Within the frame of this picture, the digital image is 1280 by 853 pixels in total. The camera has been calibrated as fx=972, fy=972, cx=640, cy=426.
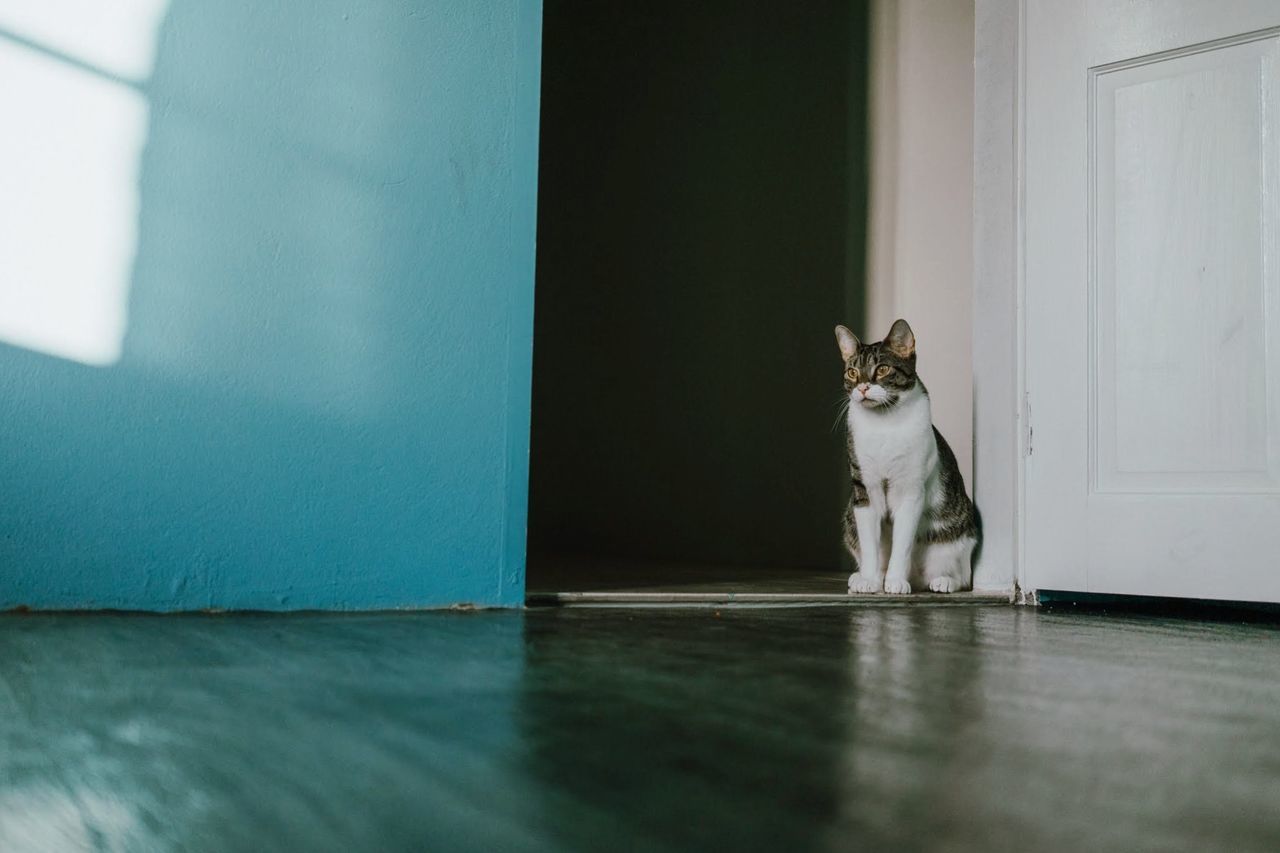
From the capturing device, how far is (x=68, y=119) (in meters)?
1.47

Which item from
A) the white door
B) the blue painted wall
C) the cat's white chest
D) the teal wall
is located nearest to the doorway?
the teal wall

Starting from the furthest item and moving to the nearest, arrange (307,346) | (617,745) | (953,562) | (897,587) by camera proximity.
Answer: (953,562) < (897,587) < (307,346) < (617,745)

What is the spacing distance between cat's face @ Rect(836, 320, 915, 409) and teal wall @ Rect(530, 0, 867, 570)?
96cm

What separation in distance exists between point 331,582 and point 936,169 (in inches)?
91.3

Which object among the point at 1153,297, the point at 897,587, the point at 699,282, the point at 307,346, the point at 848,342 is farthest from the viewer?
the point at 699,282

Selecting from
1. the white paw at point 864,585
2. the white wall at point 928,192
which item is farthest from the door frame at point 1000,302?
the white wall at point 928,192

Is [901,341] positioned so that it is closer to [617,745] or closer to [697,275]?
[697,275]

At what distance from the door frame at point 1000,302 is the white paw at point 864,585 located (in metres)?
0.27

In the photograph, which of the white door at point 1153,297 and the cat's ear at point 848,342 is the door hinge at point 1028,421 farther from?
the cat's ear at point 848,342

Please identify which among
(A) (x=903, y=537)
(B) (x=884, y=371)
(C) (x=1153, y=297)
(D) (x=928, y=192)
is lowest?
(A) (x=903, y=537)

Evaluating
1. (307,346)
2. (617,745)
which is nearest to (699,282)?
(307,346)

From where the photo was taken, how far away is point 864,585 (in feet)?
7.00

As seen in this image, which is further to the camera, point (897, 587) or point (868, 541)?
point (868, 541)

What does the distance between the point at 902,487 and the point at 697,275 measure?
1706mm
